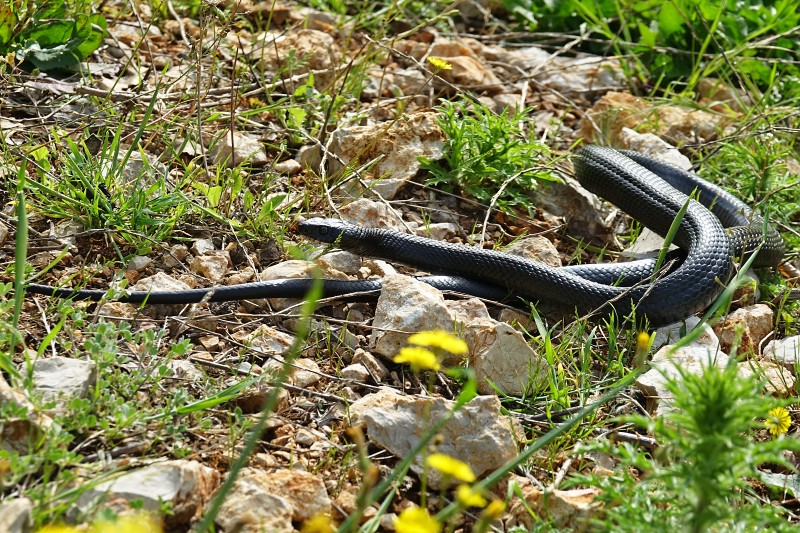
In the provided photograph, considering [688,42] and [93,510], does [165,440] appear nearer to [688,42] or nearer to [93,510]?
[93,510]

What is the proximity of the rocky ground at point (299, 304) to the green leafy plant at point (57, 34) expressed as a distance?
4.9 inches

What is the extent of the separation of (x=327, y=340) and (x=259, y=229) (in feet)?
2.88

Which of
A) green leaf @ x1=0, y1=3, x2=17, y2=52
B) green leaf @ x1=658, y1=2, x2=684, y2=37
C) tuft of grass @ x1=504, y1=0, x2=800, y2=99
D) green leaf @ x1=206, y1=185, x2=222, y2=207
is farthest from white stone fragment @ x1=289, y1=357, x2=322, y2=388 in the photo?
green leaf @ x1=658, y1=2, x2=684, y2=37

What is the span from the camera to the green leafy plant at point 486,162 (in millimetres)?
4902

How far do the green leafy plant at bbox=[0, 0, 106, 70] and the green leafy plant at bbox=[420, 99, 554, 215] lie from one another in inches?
78.1

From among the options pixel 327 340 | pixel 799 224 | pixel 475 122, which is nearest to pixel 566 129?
pixel 475 122

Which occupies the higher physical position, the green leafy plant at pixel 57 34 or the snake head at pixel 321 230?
the green leafy plant at pixel 57 34

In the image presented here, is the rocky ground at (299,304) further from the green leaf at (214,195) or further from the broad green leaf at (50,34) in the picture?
the broad green leaf at (50,34)

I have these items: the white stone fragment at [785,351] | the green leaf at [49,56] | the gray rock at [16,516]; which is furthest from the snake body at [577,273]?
the green leaf at [49,56]

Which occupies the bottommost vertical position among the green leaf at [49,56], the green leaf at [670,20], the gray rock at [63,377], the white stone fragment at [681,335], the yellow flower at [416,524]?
the white stone fragment at [681,335]

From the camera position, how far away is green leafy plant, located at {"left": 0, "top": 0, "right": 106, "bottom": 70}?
463 centimetres

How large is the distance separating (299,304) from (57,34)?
89.4 inches

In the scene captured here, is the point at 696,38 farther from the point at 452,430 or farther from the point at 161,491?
the point at 161,491

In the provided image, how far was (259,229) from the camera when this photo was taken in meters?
4.28
